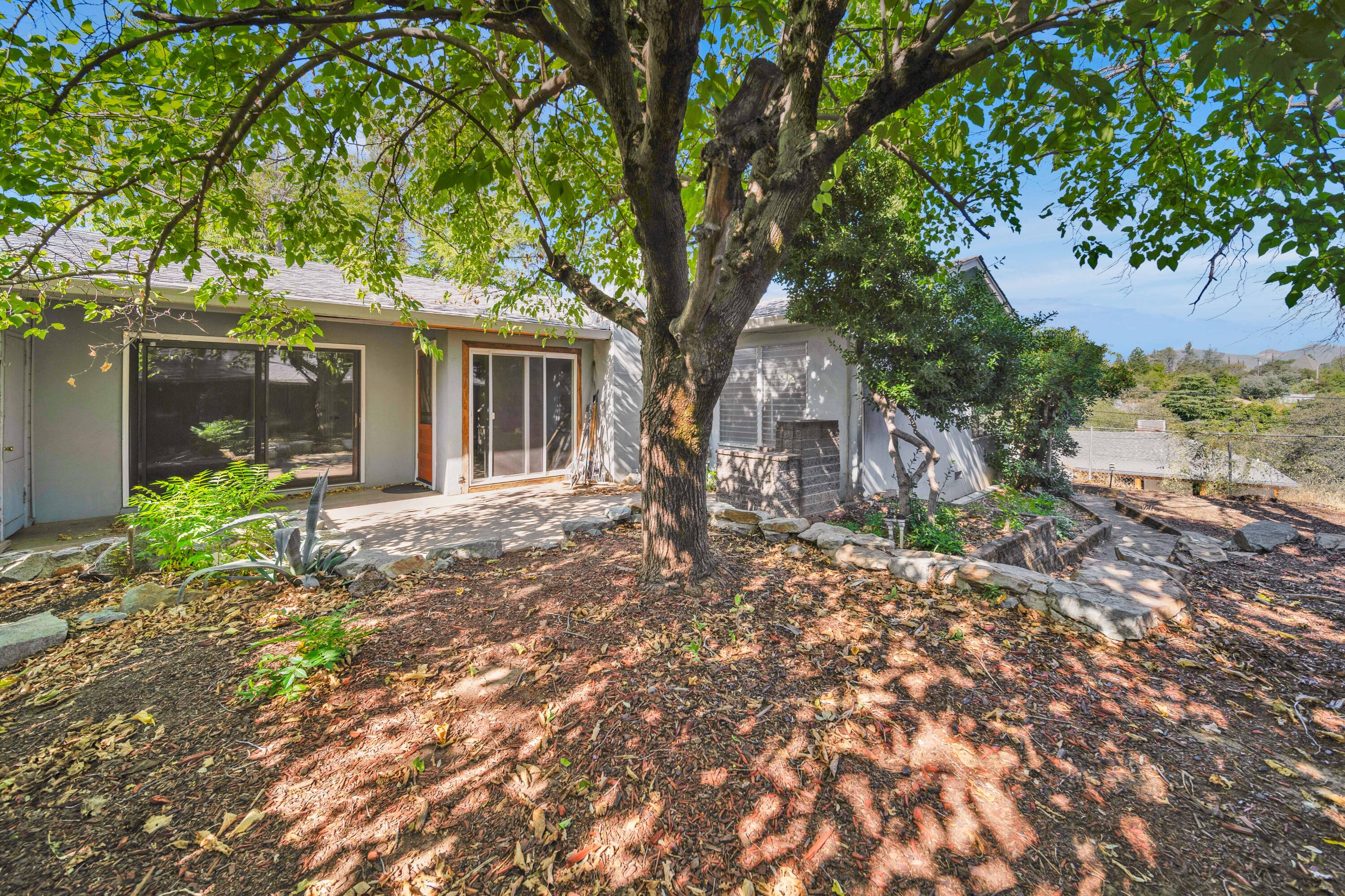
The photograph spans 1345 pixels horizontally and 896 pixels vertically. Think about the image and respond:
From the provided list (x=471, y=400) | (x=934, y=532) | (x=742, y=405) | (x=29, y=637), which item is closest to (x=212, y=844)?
(x=29, y=637)

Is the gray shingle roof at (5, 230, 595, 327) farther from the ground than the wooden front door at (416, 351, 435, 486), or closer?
farther from the ground

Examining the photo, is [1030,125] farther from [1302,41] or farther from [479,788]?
[479,788]

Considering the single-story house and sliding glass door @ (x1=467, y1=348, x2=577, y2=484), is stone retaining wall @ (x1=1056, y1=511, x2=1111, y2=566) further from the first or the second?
sliding glass door @ (x1=467, y1=348, x2=577, y2=484)

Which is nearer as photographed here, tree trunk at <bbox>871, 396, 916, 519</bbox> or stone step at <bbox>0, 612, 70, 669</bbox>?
stone step at <bbox>0, 612, 70, 669</bbox>

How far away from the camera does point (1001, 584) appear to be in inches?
139

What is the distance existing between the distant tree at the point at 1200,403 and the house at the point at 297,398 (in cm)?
2112

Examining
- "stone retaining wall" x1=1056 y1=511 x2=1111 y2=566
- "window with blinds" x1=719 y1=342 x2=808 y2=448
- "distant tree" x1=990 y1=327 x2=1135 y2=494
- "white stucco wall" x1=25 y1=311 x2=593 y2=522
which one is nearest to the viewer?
"white stucco wall" x1=25 y1=311 x2=593 y2=522

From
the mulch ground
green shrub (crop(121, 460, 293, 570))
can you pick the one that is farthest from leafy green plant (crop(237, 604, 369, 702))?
green shrub (crop(121, 460, 293, 570))

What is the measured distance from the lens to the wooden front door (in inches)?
322

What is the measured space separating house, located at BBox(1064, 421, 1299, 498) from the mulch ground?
9.01 metres

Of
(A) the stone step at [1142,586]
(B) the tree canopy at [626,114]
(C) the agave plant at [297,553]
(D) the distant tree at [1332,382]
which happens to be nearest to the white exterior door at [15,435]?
(B) the tree canopy at [626,114]

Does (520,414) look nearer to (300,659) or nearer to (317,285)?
(317,285)

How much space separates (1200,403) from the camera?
1859 centimetres

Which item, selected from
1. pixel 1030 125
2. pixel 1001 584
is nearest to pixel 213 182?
pixel 1030 125
